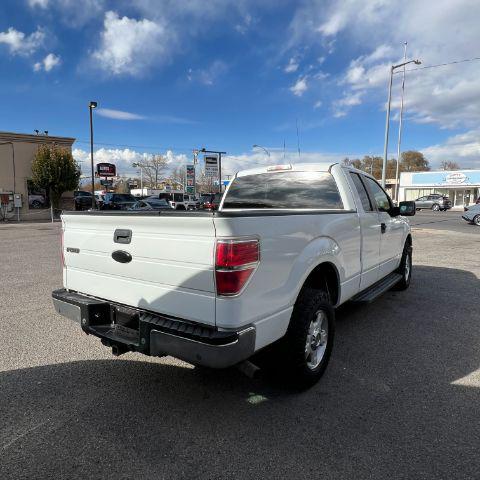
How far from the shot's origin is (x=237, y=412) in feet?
9.72

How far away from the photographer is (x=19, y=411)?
115 inches

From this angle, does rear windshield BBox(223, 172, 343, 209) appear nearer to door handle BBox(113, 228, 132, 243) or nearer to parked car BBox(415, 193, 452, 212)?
door handle BBox(113, 228, 132, 243)

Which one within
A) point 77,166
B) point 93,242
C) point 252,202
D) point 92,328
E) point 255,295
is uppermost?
point 77,166

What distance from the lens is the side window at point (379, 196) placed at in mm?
5102

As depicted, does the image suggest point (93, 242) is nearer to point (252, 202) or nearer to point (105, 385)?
point (105, 385)

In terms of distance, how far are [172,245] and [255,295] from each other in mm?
646

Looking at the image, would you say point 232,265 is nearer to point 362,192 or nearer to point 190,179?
point 362,192

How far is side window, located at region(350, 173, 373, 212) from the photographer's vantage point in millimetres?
4543

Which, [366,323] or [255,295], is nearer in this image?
[255,295]

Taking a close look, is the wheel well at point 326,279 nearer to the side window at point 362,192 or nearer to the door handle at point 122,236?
the side window at point 362,192

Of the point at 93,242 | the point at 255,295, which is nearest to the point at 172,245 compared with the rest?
the point at 255,295

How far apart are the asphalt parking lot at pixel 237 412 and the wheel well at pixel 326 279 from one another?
70 cm

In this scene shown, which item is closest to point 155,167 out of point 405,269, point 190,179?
point 190,179

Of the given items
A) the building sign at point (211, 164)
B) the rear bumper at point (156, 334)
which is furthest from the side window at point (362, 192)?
the building sign at point (211, 164)
